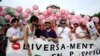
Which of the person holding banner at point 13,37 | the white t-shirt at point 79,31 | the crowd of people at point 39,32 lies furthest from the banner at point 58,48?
the white t-shirt at point 79,31

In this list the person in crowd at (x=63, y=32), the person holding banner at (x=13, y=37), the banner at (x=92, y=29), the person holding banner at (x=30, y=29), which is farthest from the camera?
the banner at (x=92, y=29)

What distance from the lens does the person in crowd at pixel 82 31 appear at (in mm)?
8016

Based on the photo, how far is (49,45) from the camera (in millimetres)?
7855

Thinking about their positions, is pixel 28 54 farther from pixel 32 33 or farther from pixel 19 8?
pixel 19 8

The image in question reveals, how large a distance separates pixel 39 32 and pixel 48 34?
233 millimetres

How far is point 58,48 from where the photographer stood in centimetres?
793

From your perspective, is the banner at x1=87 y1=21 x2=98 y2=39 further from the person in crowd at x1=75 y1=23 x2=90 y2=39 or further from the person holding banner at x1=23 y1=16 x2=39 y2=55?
the person holding banner at x1=23 y1=16 x2=39 y2=55

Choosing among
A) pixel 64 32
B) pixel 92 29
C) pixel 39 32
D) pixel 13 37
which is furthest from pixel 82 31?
pixel 13 37

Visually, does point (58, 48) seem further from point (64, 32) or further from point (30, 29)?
point (30, 29)

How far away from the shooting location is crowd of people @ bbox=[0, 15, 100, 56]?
743cm

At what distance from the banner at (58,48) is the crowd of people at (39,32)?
0.35ft

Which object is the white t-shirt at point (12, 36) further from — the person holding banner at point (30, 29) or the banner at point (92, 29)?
the banner at point (92, 29)

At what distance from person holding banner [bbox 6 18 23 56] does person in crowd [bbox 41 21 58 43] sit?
569mm

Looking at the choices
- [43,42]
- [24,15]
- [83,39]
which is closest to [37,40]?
[43,42]
